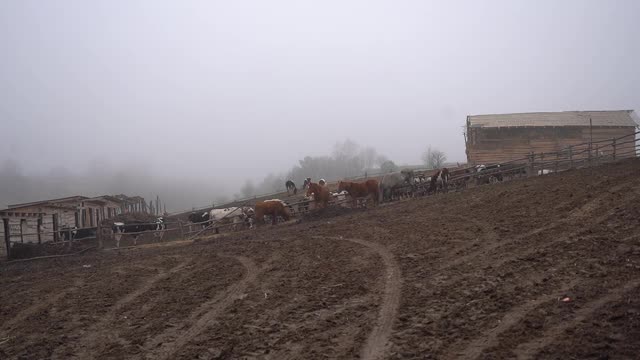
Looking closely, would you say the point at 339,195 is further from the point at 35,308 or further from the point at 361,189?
the point at 35,308

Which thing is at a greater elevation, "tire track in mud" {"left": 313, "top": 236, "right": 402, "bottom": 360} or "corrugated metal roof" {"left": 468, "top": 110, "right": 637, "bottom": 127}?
"corrugated metal roof" {"left": 468, "top": 110, "right": 637, "bottom": 127}

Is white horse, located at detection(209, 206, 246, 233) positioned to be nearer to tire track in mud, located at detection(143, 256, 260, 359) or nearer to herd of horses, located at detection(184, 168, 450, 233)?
herd of horses, located at detection(184, 168, 450, 233)

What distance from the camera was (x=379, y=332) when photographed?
18.7 ft

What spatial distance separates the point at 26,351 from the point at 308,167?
89.9 metres

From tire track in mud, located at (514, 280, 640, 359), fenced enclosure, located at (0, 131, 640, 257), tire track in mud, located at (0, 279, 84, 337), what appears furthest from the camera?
fenced enclosure, located at (0, 131, 640, 257)

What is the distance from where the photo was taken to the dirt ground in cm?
520

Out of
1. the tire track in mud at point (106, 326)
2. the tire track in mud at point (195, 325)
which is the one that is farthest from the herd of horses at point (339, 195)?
the tire track in mud at point (195, 325)

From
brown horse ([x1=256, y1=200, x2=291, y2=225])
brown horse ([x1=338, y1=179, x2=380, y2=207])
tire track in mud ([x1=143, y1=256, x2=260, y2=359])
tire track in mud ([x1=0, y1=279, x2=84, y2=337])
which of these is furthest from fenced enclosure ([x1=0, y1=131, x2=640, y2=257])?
tire track in mud ([x1=143, y1=256, x2=260, y2=359])

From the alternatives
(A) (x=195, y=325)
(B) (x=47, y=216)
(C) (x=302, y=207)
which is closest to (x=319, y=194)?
(C) (x=302, y=207)

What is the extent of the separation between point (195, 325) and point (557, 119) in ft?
132

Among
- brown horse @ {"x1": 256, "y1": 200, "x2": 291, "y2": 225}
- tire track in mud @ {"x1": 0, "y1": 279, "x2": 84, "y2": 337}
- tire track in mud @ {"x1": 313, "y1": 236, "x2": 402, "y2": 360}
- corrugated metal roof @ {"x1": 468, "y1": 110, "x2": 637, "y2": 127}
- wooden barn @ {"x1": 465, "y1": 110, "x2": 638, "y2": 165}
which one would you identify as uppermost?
corrugated metal roof @ {"x1": 468, "y1": 110, "x2": 637, "y2": 127}

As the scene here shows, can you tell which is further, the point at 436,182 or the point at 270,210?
the point at 436,182

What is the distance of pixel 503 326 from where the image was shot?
530 centimetres

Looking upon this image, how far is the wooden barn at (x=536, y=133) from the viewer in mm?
36375
